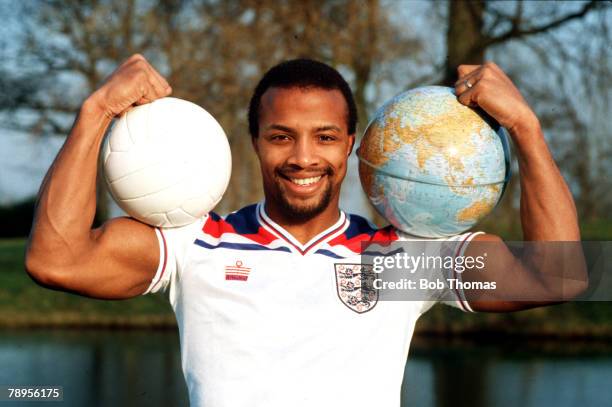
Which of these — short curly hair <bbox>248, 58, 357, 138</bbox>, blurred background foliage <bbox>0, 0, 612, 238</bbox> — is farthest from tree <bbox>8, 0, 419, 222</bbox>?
short curly hair <bbox>248, 58, 357, 138</bbox>

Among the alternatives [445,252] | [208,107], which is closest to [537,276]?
[445,252]

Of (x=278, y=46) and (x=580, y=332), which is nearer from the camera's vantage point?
(x=278, y=46)

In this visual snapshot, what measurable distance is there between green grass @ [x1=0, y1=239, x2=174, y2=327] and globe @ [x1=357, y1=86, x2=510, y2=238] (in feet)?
36.9

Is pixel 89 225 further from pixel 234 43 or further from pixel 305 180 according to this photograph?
pixel 234 43

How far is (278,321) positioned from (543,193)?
1049 mm

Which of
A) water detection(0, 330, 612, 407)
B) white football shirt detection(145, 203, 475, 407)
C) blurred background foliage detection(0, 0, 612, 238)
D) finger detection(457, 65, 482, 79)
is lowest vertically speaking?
water detection(0, 330, 612, 407)

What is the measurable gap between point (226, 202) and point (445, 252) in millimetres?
8382

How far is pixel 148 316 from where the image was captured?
1344 centimetres

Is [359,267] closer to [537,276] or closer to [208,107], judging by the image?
[537,276]

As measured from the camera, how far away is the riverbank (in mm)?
11102

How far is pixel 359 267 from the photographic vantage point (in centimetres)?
273

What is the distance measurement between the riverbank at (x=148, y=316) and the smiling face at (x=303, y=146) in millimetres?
8886

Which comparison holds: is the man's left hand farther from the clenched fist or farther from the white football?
the clenched fist

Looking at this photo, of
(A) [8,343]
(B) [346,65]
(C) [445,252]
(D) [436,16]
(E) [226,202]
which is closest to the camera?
(C) [445,252]
